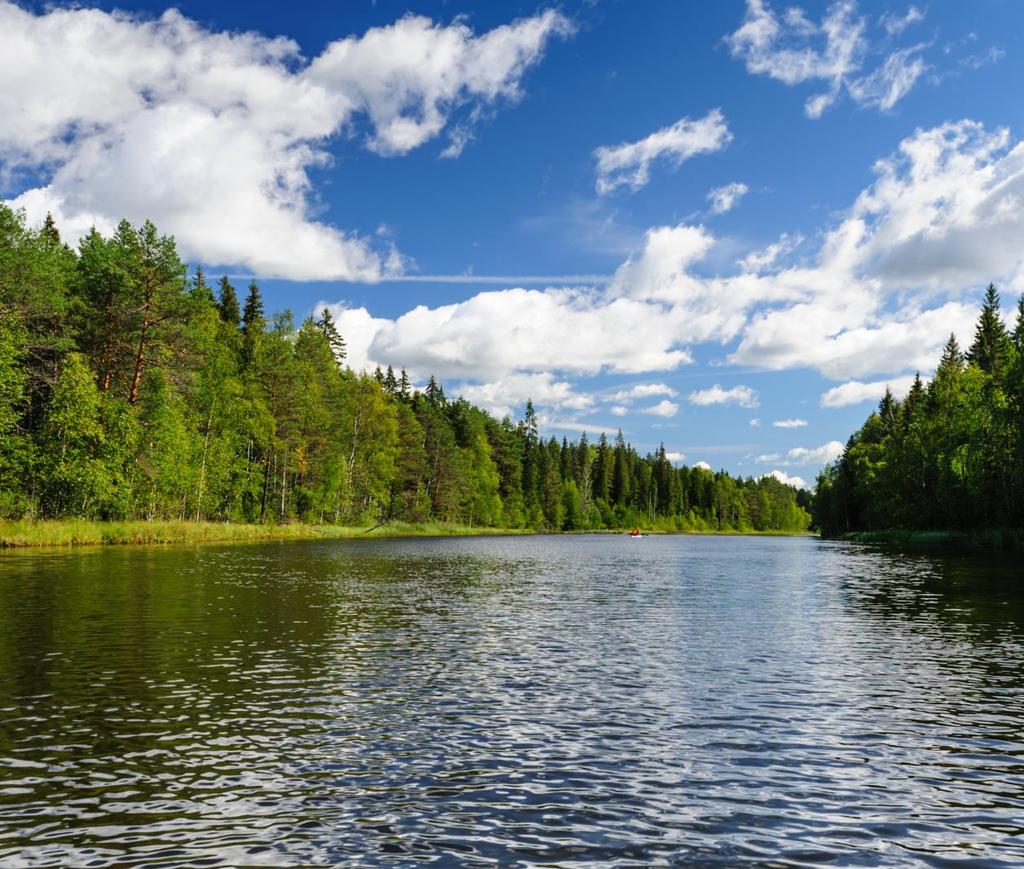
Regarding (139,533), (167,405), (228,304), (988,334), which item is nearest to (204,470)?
(167,405)

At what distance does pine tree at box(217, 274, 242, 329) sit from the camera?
124438 mm

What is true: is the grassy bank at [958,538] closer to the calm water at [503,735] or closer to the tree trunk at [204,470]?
the calm water at [503,735]

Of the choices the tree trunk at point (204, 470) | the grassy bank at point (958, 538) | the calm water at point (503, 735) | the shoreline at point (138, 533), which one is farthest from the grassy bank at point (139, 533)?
the grassy bank at point (958, 538)

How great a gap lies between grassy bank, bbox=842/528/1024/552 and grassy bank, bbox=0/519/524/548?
68303 mm

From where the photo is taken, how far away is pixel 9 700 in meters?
14.1

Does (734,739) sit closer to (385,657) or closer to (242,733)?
(242,733)

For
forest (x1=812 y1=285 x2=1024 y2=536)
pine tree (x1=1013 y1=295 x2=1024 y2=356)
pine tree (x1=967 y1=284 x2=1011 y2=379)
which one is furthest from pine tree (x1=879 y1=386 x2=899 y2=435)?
pine tree (x1=1013 y1=295 x2=1024 y2=356)

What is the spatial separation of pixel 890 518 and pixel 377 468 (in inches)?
3043

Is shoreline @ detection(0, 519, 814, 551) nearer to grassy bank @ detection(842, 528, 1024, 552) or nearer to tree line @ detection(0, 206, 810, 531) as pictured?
tree line @ detection(0, 206, 810, 531)

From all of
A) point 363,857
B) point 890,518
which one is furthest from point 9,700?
point 890,518

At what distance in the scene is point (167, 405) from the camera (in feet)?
222

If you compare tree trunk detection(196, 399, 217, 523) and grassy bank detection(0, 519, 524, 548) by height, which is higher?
tree trunk detection(196, 399, 217, 523)

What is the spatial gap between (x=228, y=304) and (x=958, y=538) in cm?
10710

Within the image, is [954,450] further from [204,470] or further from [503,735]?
[503,735]
